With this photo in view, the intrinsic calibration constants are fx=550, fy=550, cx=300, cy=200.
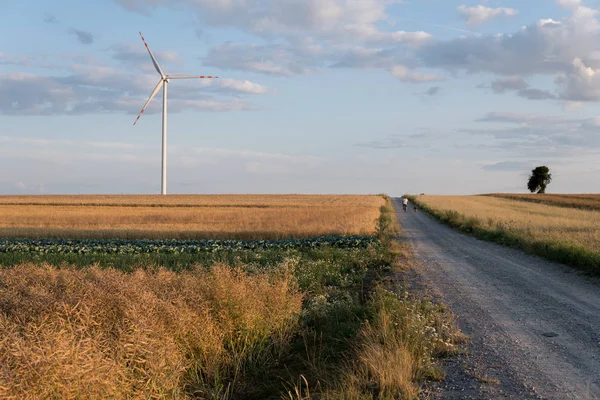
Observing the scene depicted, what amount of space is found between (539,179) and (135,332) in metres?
163

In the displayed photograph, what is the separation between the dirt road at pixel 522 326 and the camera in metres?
7.39

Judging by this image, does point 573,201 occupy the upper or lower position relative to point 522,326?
upper

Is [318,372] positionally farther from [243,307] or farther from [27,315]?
[27,315]

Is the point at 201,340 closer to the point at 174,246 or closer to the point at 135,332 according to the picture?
the point at 135,332

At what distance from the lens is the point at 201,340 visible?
8664mm

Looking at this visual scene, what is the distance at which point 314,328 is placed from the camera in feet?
38.9

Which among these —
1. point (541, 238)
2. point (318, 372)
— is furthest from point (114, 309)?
point (541, 238)

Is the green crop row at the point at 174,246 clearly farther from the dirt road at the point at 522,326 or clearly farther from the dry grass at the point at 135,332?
Result: the dry grass at the point at 135,332

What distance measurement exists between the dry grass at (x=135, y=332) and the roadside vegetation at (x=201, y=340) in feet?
0.06

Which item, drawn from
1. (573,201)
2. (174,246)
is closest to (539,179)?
(573,201)

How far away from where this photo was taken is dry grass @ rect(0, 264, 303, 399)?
17.7 feet

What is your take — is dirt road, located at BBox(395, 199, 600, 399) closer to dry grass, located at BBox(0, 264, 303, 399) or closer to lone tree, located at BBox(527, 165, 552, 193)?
dry grass, located at BBox(0, 264, 303, 399)

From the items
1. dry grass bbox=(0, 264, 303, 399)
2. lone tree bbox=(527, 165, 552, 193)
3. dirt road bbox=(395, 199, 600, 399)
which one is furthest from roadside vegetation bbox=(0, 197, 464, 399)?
lone tree bbox=(527, 165, 552, 193)

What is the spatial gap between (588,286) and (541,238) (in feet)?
31.2
